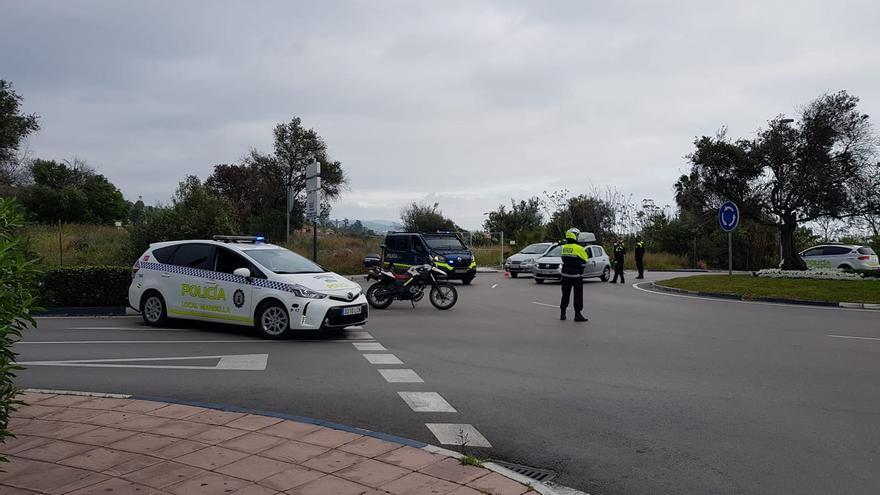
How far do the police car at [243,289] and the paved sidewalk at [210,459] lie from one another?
474 cm

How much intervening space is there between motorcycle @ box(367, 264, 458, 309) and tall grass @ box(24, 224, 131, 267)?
9330mm

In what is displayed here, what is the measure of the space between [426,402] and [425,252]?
1699 centimetres

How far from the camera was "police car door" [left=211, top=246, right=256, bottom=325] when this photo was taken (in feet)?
35.7

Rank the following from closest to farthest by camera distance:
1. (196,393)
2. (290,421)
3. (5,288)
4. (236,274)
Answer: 1. (5,288)
2. (290,421)
3. (196,393)
4. (236,274)

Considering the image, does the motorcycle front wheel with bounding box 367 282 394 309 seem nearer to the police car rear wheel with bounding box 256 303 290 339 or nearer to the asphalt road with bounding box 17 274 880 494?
the asphalt road with bounding box 17 274 880 494

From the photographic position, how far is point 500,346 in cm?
1004

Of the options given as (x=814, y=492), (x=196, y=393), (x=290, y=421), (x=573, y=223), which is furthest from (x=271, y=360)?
(x=573, y=223)

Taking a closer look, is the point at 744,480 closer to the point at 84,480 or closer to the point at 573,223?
the point at 84,480

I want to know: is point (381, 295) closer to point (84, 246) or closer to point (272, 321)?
point (272, 321)

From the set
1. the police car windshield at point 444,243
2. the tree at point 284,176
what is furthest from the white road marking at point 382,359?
the tree at point 284,176

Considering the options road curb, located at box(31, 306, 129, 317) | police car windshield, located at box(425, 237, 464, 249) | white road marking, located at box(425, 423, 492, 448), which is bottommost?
white road marking, located at box(425, 423, 492, 448)

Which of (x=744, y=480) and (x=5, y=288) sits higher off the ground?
(x=5, y=288)

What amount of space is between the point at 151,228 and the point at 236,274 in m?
11.9

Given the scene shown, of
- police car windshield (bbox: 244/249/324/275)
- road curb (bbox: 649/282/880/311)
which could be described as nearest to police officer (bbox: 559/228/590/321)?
police car windshield (bbox: 244/249/324/275)
